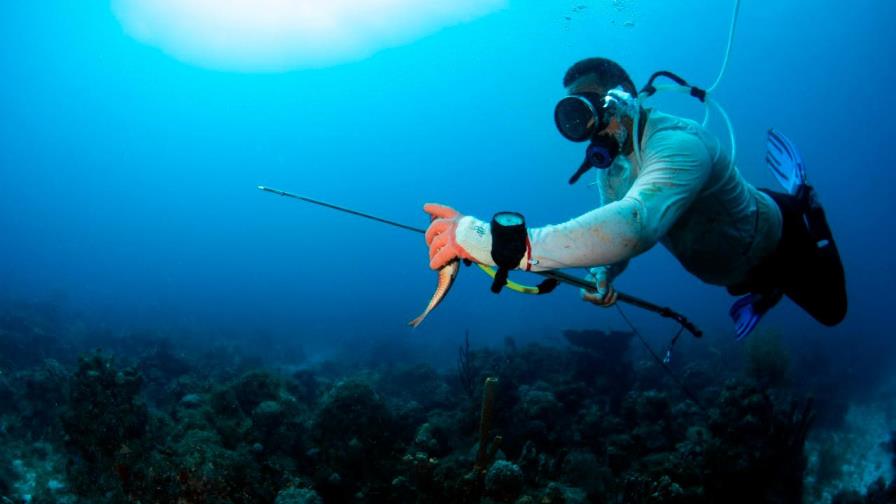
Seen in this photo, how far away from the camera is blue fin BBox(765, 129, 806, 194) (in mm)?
3305

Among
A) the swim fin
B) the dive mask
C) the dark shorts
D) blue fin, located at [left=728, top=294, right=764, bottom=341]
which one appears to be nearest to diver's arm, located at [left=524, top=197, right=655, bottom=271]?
the dive mask

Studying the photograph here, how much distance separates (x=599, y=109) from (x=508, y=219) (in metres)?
1.17

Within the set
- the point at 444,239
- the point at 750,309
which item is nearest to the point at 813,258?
the point at 750,309

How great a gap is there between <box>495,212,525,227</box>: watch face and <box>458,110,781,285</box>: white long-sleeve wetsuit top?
0.08m

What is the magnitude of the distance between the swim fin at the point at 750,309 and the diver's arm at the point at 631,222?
7.89 ft

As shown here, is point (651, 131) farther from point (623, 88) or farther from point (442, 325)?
point (442, 325)

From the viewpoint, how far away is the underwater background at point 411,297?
537 centimetres

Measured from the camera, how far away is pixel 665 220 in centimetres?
184

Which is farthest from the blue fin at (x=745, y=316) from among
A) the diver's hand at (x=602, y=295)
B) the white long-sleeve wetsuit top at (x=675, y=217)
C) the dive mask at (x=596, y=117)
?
the dive mask at (x=596, y=117)

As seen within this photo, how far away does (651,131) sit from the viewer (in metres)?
2.23

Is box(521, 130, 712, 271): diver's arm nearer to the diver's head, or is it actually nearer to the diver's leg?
the diver's head

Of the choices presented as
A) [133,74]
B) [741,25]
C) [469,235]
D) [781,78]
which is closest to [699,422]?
[469,235]

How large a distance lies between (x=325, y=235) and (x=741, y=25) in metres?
129

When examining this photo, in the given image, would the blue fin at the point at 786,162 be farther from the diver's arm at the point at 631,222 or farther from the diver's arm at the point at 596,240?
the diver's arm at the point at 596,240
